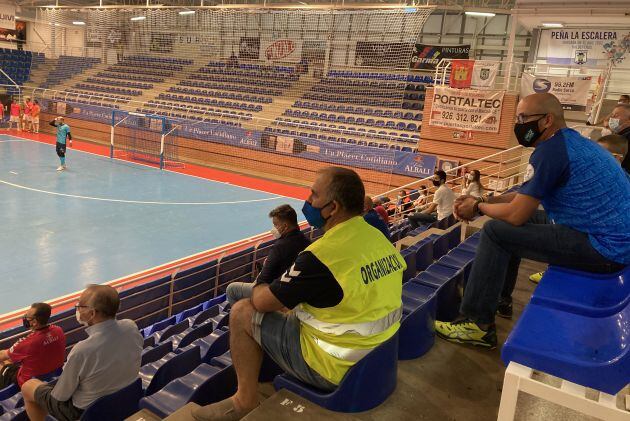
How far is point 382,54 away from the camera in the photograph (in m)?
20.8

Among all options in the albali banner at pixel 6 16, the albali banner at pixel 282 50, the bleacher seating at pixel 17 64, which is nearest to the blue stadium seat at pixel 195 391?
the albali banner at pixel 282 50

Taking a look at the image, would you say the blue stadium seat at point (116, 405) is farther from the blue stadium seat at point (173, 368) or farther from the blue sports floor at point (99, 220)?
the blue sports floor at point (99, 220)

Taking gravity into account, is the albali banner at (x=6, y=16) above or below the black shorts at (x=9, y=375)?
above

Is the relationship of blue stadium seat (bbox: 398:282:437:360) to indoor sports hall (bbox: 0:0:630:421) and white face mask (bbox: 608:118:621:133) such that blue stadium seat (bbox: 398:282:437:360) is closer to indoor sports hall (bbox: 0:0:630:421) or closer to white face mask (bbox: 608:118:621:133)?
indoor sports hall (bbox: 0:0:630:421)

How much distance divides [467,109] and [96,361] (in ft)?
43.7

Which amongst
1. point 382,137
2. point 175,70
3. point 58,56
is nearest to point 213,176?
point 382,137


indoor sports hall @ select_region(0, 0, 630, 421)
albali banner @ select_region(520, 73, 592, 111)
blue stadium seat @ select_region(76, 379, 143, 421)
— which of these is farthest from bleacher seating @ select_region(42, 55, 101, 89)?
blue stadium seat @ select_region(76, 379, 143, 421)

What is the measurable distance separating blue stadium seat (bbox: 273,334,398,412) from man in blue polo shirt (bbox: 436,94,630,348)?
886 millimetres

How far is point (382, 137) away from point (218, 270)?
39.3ft

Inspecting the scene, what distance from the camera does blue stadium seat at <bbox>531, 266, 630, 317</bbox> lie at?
2.12 m

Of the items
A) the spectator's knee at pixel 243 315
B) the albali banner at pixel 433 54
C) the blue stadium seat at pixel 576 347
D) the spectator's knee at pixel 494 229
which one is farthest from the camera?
the albali banner at pixel 433 54

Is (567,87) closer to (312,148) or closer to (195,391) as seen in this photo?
(312,148)

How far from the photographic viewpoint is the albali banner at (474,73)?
44.2 feet

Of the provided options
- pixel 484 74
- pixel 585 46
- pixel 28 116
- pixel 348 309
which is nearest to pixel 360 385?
pixel 348 309
